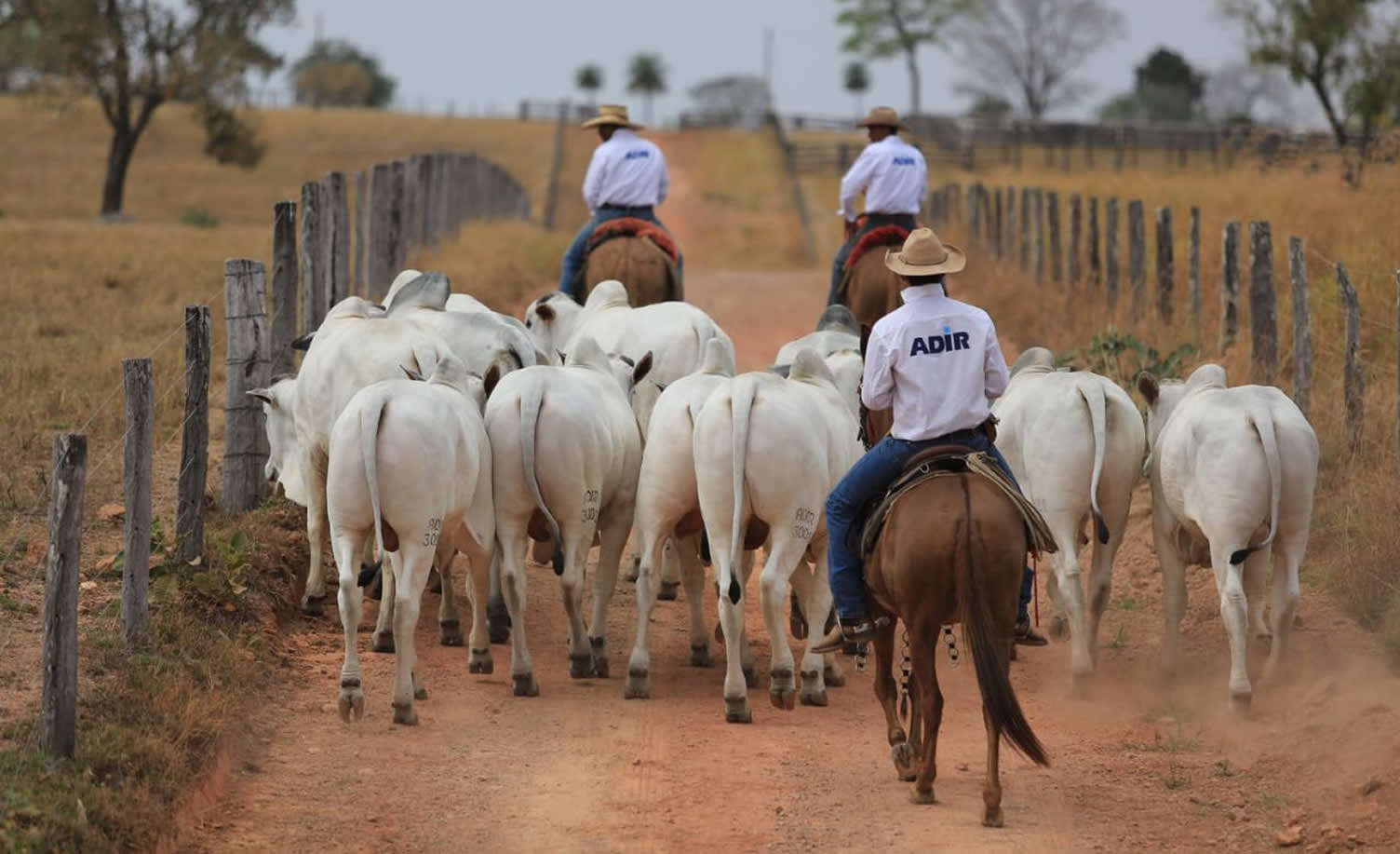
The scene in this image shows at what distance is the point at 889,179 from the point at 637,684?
7161mm

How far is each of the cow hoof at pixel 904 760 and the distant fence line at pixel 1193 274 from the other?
4551mm

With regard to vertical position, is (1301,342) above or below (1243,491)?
above

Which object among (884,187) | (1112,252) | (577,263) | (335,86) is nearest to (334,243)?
(577,263)

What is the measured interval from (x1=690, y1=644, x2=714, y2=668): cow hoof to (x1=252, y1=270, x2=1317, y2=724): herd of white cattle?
14mm

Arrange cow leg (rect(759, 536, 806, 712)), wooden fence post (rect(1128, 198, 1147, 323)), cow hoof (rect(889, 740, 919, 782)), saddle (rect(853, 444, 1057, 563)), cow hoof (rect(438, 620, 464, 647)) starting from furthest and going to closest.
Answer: wooden fence post (rect(1128, 198, 1147, 323)) → cow hoof (rect(438, 620, 464, 647)) → cow leg (rect(759, 536, 806, 712)) → cow hoof (rect(889, 740, 919, 782)) → saddle (rect(853, 444, 1057, 563))

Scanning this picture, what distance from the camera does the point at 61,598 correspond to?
6961 mm

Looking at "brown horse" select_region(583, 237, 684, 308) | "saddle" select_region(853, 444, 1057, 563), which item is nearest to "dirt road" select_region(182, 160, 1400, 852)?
"saddle" select_region(853, 444, 1057, 563)

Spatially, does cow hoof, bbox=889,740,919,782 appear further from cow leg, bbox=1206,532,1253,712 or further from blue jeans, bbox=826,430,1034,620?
cow leg, bbox=1206,532,1253,712

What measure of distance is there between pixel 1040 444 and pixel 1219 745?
1.82 metres

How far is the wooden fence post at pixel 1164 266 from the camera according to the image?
17.3 metres

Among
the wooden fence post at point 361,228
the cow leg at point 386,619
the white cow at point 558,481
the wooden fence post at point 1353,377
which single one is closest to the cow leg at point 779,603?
the white cow at point 558,481

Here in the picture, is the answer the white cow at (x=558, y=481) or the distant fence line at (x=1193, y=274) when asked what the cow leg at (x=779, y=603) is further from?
the distant fence line at (x=1193, y=274)

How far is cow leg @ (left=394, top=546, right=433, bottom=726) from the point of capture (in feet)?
28.5

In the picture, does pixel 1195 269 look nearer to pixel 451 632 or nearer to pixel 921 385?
pixel 451 632
